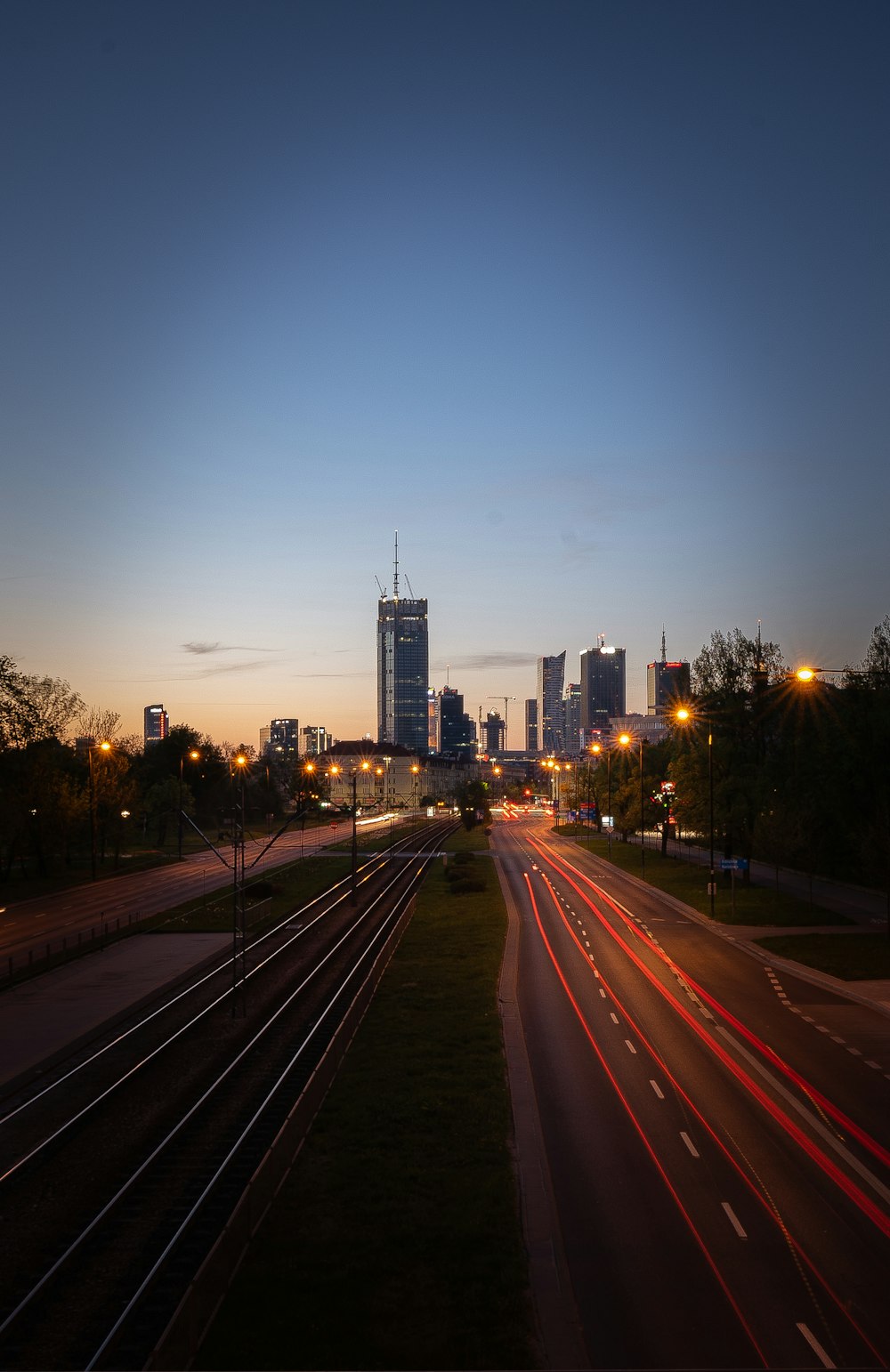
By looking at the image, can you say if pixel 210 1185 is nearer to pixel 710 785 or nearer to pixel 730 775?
pixel 710 785

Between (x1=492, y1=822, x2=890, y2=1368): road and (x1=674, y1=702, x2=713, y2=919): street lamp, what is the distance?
49.7 feet

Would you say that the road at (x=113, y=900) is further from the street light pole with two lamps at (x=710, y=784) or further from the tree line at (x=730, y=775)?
the street light pole with two lamps at (x=710, y=784)

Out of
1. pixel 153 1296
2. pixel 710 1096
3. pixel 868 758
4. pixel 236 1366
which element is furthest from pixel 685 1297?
pixel 868 758

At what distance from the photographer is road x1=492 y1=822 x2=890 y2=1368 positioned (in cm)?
1220

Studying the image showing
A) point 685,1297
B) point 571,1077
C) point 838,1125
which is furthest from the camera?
point 571,1077

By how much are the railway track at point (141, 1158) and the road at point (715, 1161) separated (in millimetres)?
5573

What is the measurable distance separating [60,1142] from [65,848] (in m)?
67.9

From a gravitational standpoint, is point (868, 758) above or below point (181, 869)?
above

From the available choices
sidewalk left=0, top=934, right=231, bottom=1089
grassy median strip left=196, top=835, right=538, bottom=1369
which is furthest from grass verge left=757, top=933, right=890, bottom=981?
sidewalk left=0, top=934, right=231, bottom=1089

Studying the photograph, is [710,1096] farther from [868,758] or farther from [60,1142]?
[868,758]

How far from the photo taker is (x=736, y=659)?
236 feet

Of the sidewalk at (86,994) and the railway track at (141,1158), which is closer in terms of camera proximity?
the railway track at (141,1158)

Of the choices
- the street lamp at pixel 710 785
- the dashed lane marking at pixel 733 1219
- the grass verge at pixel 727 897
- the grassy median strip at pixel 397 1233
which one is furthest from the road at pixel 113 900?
the grass verge at pixel 727 897

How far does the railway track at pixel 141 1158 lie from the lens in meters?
12.8
